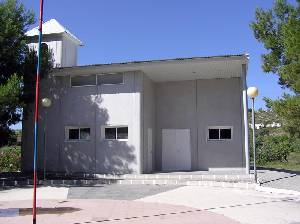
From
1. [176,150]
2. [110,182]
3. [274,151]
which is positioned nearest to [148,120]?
[176,150]

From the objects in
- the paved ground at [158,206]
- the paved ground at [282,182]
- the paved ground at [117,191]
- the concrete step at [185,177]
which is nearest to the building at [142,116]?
the concrete step at [185,177]

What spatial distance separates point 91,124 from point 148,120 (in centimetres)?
299

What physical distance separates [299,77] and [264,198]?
7280 millimetres

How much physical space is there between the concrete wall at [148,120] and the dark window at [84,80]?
2.72 meters

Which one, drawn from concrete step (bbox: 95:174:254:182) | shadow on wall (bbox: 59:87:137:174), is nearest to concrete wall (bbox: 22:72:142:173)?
shadow on wall (bbox: 59:87:137:174)


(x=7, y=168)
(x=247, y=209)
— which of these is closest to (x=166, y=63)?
(x=247, y=209)

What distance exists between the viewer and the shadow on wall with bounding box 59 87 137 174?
20125 mm

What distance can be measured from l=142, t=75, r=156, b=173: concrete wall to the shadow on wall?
1012mm

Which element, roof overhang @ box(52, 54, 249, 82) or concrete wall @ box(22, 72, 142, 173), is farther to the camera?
concrete wall @ box(22, 72, 142, 173)

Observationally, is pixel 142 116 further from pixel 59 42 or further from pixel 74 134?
pixel 59 42

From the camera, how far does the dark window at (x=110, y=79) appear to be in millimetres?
20578

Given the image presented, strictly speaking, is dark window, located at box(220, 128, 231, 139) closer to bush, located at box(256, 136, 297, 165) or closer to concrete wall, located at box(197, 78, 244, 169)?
concrete wall, located at box(197, 78, 244, 169)

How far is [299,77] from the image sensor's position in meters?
18.1

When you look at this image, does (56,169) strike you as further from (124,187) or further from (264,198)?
(264,198)
